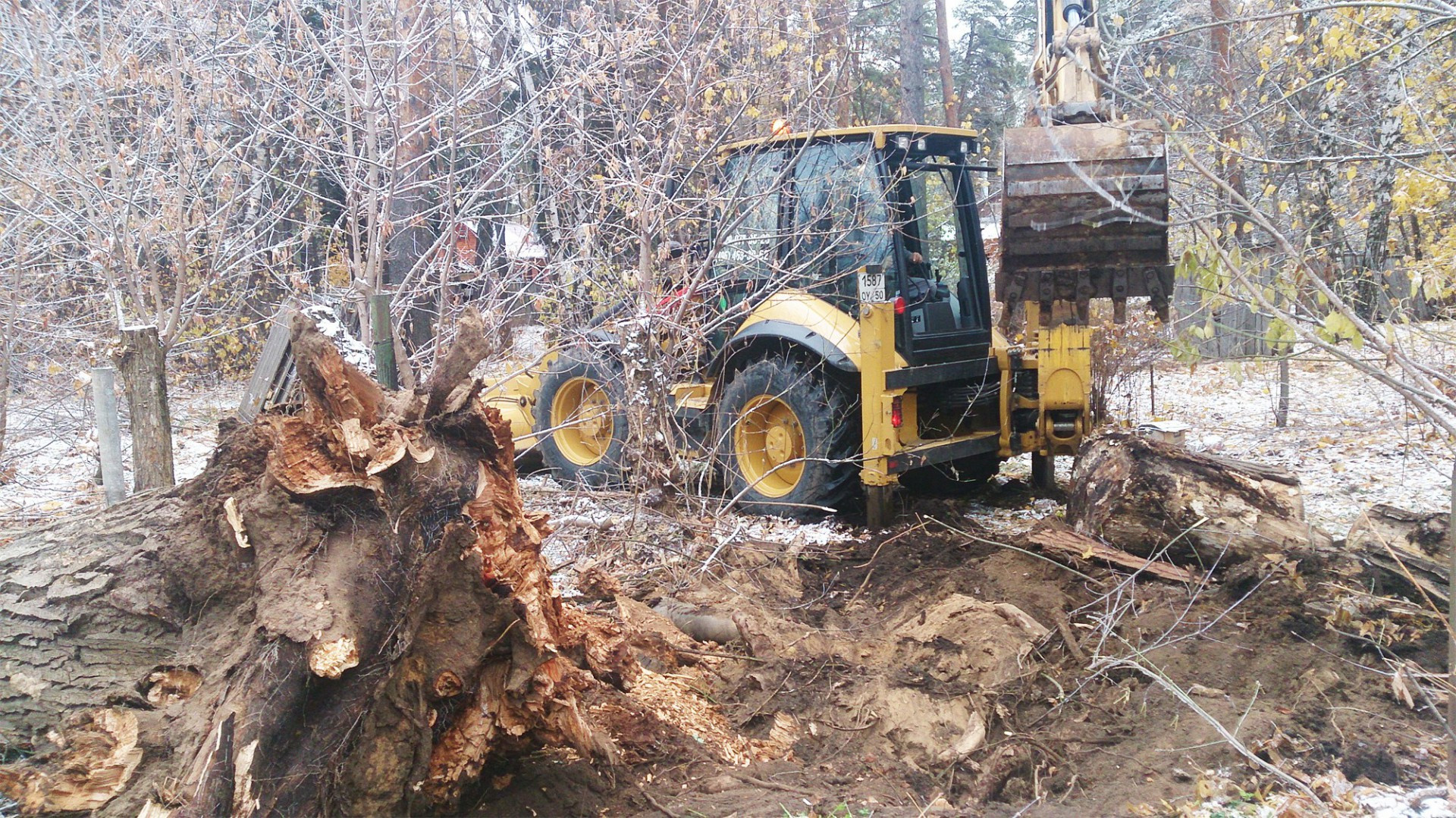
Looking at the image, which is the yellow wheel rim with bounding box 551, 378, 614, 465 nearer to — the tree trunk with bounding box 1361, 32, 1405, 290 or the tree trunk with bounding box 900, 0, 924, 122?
the tree trunk with bounding box 1361, 32, 1405, 290

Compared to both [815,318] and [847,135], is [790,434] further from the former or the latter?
[847,135]

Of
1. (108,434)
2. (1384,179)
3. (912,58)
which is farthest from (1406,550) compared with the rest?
(912,58)

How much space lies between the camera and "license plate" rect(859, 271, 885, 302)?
6.13 meters

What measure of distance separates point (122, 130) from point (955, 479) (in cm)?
632

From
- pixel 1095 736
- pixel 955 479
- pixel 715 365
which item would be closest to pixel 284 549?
pixel 1095 736

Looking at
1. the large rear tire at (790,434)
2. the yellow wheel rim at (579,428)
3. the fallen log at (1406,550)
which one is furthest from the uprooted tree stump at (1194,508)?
the yellow wheel rim at (579,428)

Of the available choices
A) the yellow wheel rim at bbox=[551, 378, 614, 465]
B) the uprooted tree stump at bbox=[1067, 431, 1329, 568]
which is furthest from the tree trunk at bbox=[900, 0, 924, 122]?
the uprooted tree stump at bbox=[1067, 431, 1329, 568]

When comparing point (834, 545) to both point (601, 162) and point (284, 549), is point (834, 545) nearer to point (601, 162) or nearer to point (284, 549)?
point (601, 162)

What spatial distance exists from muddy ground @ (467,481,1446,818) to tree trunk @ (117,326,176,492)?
1.94 meters

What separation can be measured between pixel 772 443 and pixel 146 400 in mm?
4016

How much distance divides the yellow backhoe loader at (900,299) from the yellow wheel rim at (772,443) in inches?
0.6

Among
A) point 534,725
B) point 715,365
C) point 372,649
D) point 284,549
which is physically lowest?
point 534,725

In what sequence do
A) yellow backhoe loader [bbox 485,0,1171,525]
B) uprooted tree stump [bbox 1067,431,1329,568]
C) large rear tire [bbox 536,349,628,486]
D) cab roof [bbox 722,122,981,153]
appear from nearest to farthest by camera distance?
1. uprooted tree stump [bbox 1067,431,1329,568]
2. yellow backhoe loader [bbox 485,0,1171,525]
3. cab roof [bbox 722,122,981,153]
4. large rear tire [bbox 536,349,628,486]

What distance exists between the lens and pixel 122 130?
6.57 metres
